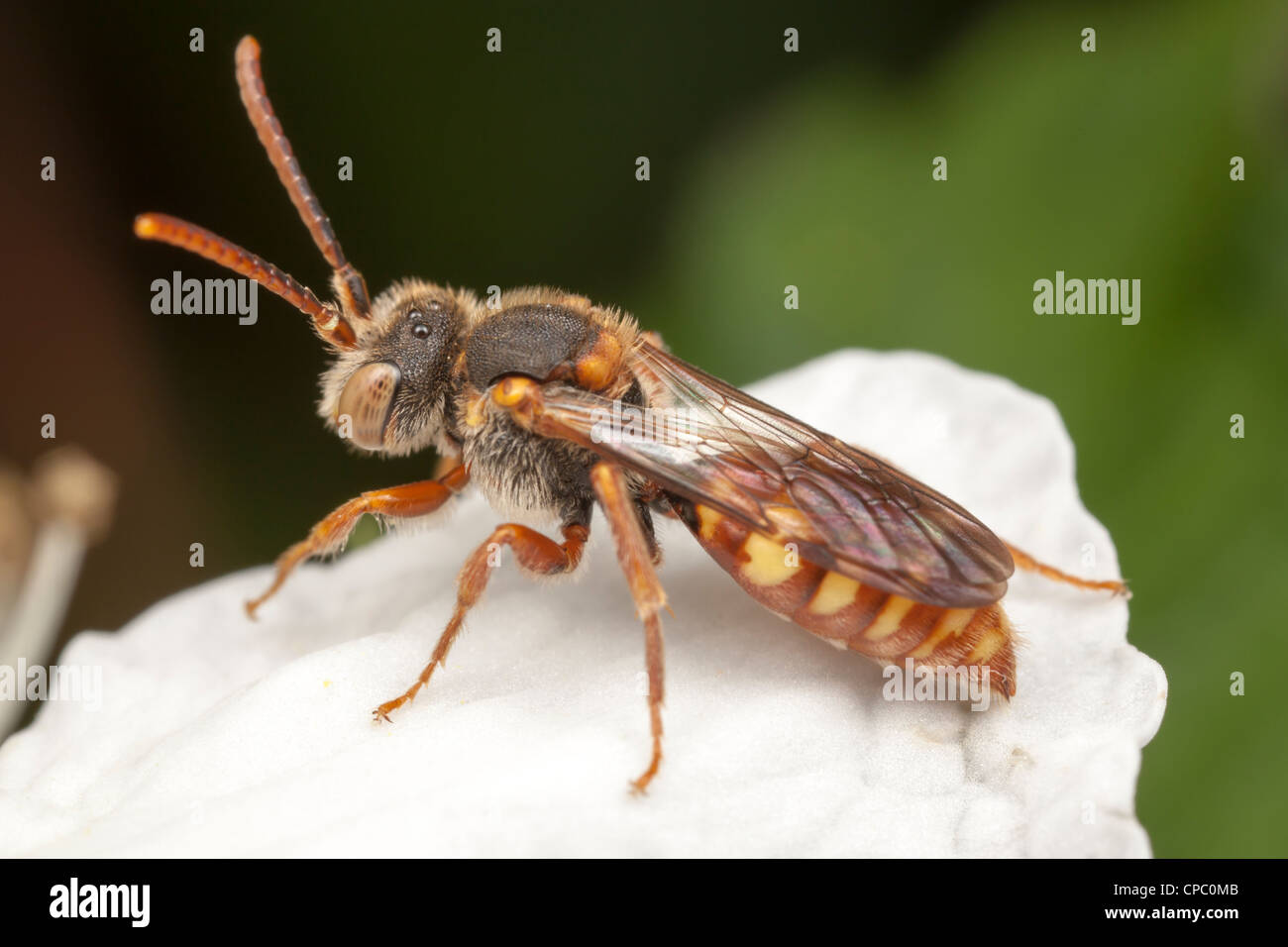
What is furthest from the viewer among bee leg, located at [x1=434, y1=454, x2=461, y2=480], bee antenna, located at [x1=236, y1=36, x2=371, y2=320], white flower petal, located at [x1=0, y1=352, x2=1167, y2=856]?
bee leg, located at [x1=434, y1=454, x2=461, y2=480]

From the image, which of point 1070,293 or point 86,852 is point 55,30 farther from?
point 1070,293

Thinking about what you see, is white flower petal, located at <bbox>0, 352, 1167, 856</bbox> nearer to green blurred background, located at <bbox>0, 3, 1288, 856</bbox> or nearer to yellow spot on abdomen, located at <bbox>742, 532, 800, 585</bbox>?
yellow spot on abdomen, located at <bbox>742, 532, 800, 585</bbox>

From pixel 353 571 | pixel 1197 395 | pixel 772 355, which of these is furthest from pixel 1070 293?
pixel 353 571

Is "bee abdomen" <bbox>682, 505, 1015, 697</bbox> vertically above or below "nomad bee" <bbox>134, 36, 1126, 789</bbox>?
below

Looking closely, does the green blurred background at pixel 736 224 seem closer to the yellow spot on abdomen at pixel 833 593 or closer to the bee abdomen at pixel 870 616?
the bee abdomen at pixel 870 616

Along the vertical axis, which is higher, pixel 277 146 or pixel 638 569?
pixel 277 146

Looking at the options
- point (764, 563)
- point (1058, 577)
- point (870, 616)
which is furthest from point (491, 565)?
point (1058, 577)

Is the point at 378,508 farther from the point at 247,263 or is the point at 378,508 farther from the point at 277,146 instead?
the point at 277,146

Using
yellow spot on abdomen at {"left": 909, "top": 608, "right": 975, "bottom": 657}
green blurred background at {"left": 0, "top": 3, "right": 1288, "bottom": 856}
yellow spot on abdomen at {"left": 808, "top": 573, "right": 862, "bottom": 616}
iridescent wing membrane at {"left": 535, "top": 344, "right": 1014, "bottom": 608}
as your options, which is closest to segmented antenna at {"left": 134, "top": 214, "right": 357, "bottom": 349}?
green blurred background at {"left": 0, "top": 3, "right": 1288, "bottom": 856}
